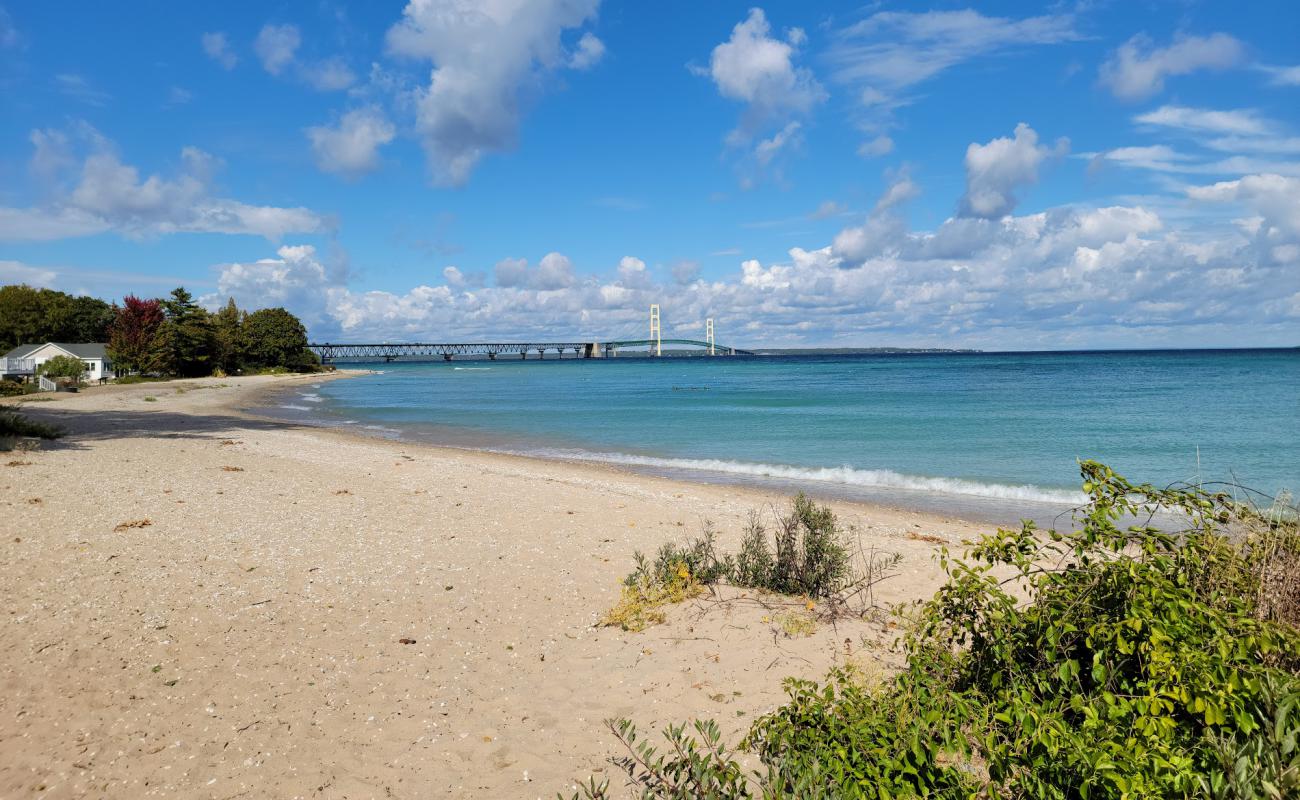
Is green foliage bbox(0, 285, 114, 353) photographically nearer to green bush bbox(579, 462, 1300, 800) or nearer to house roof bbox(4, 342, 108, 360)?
house roof bbox(4, 342, 108, 360)

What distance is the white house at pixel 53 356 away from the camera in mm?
62344

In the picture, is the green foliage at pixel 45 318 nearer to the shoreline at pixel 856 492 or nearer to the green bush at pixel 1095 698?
the shoreline at pixel 856 492

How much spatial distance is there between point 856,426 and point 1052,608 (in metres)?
28.6

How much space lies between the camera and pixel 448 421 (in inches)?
1422

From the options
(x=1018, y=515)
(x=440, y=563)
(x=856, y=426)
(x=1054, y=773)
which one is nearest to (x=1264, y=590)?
(x=1054, y=773)

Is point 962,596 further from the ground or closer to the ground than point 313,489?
further from the ground

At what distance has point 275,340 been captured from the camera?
94188 mm

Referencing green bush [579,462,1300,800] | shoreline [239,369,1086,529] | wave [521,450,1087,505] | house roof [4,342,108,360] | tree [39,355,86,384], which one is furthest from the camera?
house roof [4,342,108,360]

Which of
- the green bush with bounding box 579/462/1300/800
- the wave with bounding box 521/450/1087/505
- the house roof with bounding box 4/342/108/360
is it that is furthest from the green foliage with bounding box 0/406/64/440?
the house roof with bounding box 4/342/108/360

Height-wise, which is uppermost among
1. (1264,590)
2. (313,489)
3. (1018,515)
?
(1264,590)

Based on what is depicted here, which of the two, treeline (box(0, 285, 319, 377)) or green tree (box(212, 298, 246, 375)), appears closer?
treeline (box(0, 285, 319, 377))

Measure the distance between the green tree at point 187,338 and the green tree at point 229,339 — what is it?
43.3 inches

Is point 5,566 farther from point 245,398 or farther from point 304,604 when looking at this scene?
point 245,398

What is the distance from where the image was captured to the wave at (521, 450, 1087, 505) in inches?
654
